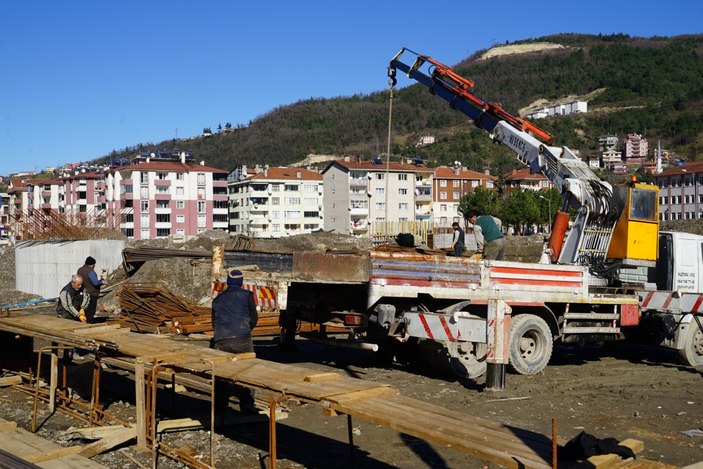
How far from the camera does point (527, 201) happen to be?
92.8 meters

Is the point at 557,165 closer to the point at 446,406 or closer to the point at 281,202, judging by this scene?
the point at 446,406

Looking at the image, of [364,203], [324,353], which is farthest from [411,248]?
[364,203]

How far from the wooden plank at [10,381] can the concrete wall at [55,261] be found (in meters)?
16.0

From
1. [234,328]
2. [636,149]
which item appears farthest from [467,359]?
[636,149]

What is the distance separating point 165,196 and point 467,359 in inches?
3779

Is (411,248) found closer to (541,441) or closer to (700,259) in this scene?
(700,259)

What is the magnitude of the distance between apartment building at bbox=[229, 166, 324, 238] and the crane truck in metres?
94.3

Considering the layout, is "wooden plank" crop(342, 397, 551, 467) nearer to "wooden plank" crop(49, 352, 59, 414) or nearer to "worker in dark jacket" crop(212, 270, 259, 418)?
"worker in dark jacket" crop(212, 270, 259, 418)

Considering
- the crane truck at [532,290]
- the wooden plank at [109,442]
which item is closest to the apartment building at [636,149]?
the crane truck at [532,290]

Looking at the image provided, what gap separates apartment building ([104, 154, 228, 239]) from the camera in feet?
335

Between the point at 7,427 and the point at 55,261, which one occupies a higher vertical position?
the point at 55,261

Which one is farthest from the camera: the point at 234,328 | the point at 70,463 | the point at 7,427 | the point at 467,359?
the point at 467,359

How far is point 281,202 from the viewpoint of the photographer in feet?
363

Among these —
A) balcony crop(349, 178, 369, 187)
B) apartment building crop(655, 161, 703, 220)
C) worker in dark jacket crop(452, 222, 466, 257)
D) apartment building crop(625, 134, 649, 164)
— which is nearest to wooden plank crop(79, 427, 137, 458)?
worker in dark jacket crop(452, 222, 466, 257)
